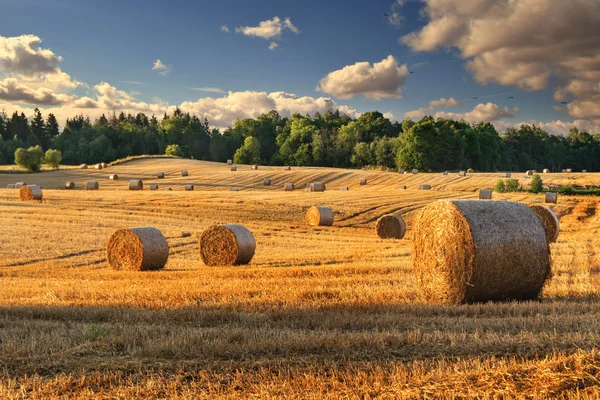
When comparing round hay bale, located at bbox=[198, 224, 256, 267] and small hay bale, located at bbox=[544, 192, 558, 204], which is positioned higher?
small hay bale, located at bbox=[544, 192, 558, 204]

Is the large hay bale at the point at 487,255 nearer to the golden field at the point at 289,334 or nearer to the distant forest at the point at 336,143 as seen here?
the golden field at the point at 289,334

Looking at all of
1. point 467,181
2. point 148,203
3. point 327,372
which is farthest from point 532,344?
point 467,181

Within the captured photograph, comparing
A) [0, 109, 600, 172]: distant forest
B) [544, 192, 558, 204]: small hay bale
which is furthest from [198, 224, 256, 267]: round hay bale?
[0, 109, 600, 172]: distant forest

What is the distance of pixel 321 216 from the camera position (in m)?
31.7

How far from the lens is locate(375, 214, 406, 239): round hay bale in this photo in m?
26.9

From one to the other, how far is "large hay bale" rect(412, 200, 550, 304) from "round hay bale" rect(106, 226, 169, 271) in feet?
31.2

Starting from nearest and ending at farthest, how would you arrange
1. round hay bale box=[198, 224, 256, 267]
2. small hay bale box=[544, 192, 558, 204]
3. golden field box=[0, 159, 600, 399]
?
golden field box=[0, 159, 600, 399], round hay bale box=[198, 224, 256, 267], small hay bale box=[544, 192, 558, 204]

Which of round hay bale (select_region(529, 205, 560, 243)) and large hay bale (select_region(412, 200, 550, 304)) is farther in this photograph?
round hay bale (select_region(529, 205, 560, 243))

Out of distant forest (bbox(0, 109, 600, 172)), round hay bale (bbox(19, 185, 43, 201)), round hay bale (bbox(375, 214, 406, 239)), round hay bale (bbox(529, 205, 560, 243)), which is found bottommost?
round hay bale (bbox(375, 214, 406, 239))

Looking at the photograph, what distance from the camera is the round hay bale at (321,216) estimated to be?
1250 inches

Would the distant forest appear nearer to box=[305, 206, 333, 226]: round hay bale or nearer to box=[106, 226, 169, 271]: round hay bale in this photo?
box=[305, 206, 333, 226]: round hay bale

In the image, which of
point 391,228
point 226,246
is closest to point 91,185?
point 391,228

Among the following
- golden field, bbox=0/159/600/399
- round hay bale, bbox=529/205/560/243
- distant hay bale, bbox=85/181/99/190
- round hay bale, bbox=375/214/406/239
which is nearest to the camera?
golden field, bbox=0/159/600/399

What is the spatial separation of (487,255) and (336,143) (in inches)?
3496
